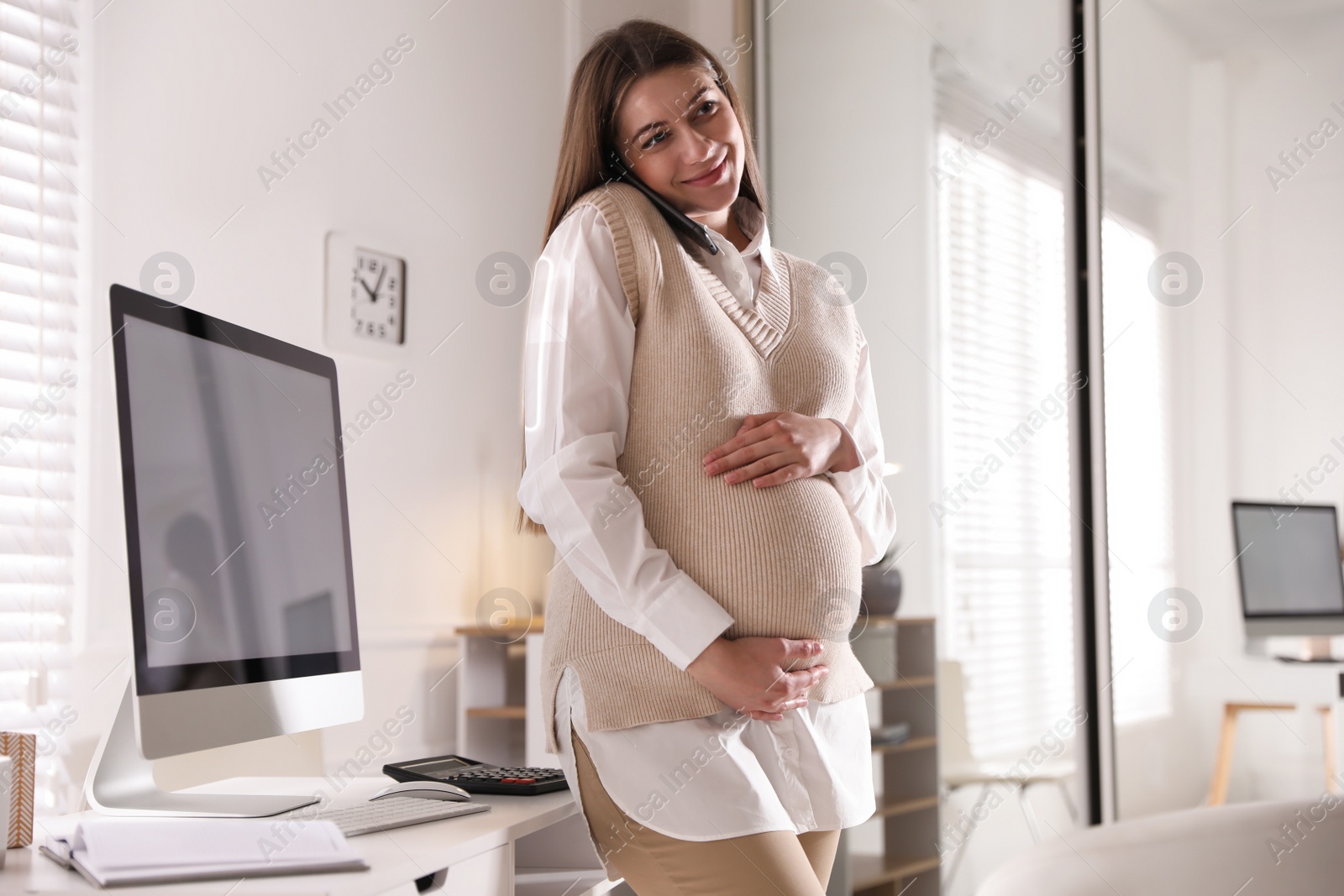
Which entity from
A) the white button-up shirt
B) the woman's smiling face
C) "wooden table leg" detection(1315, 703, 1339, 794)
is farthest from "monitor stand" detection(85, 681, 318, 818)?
"wooden table leg" detection(1315, 703, 1339, 794)

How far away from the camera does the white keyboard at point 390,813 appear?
0.96 metres

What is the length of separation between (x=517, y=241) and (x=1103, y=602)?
74.0 inches

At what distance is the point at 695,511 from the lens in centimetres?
108

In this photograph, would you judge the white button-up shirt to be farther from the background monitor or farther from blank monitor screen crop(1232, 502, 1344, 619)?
blank monitor screen crop(1232, 502, 1344, 619)

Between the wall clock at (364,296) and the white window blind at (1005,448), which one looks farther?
the wall clock at (364,296)

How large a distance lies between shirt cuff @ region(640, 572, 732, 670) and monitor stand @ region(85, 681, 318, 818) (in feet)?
1.34

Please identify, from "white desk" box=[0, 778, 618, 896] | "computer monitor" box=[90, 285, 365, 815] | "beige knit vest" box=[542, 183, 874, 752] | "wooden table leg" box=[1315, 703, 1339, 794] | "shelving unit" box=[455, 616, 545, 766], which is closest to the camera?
"white desk" box=[0, 778, 618, 896]

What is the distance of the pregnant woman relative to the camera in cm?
100

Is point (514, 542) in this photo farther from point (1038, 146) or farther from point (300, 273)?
point (1038, 146)

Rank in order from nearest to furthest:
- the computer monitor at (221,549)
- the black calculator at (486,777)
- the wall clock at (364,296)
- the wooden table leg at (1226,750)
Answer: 1. the computer monitor at (221,549)
2. the black calculator at (486,777)
3. the wooden table leg at (1226,750)
4. the wall clock at (364,296)

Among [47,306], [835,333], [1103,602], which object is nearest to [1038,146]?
[1103,602]

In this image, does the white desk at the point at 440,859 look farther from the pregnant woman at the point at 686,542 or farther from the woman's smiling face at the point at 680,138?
the woman's smiling face at the point at 680,138

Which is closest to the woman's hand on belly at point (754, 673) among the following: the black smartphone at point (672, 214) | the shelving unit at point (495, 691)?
the black smartphone at point (672, 214)

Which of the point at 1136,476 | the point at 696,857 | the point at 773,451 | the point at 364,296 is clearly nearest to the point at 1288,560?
the point at 1136,476
